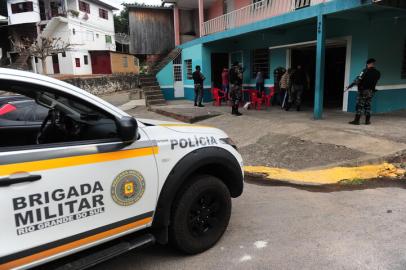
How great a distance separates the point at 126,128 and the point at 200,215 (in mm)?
1232

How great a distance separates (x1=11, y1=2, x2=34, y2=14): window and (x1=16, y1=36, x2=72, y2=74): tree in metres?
2.85

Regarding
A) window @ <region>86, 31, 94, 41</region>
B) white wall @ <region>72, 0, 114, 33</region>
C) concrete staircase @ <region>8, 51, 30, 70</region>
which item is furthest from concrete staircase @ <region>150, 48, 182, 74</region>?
concrete staircase @ <region>8, 51, 30, 70</region>

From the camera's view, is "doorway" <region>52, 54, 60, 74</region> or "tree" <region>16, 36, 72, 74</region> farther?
"doorway" <region>52, 54, 60, 74</region>

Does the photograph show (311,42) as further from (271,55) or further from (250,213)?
(250,213)

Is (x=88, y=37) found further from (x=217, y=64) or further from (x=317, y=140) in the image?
(x=317, y=140)

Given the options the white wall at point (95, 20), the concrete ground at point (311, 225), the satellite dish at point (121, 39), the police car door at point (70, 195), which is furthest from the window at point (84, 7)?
the police car door at point (70, 195)

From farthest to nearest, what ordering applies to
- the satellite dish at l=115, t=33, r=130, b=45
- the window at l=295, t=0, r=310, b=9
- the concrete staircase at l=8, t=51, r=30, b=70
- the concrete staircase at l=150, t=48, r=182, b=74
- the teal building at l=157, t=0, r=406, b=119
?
the satellite dish at l=115, t=33, r=130, b=45
the concrete staircase at l=8, t=51, r=30, b=70
the concrete staircase at l=150, t=48, r=182, b=74
the window at l=295, t=0, r=310, b=9
the teal building at l=157, t=0, r=406, b=119

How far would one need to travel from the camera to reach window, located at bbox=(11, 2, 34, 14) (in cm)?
3181

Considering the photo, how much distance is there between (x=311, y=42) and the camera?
37.3 ft

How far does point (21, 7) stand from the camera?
32.0 meters

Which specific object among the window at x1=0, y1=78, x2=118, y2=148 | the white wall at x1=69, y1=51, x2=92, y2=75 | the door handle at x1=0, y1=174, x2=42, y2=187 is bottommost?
the door handle at x1=0, y1=174, x2=42, y2=187

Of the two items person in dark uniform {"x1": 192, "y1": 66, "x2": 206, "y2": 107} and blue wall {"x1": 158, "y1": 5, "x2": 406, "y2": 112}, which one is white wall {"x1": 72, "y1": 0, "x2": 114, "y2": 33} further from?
blue wall {"x1": 158, "y1": 5, "x2": 406, "y2": 112}

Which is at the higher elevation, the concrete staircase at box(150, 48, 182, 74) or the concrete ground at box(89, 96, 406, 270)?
the concrete staircase at box(150, 48, 182, 74)

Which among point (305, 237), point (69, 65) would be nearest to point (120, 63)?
point (69, 65)
